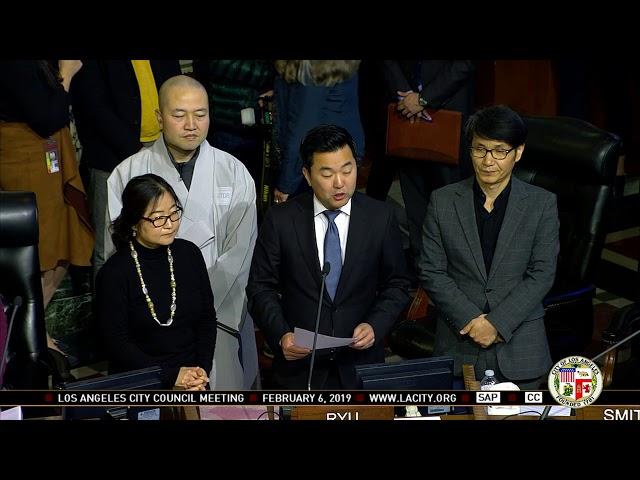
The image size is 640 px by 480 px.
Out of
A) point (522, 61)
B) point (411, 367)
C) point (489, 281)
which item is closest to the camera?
point (411, 367)

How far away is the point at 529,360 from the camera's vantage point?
513cm

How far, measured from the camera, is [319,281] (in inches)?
198

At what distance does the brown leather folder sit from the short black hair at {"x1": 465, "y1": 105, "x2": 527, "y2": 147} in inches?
17.3

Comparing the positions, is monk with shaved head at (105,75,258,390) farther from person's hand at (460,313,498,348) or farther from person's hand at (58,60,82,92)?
person's hand at (460,313,498,348)

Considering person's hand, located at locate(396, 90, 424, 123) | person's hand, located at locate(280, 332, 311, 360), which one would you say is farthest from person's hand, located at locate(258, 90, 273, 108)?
person's hand, located at locate(280, 332, 311, 360)

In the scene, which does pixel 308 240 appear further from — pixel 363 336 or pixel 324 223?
pixel 363 336

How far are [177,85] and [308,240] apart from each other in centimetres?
76

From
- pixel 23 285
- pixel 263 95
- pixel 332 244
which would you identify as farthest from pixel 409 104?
pixel 23 285

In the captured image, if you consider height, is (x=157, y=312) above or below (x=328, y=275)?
below

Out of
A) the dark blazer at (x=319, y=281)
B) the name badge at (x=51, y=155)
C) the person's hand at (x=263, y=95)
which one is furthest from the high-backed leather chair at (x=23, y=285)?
the person's hand at (x=263, y=95)
